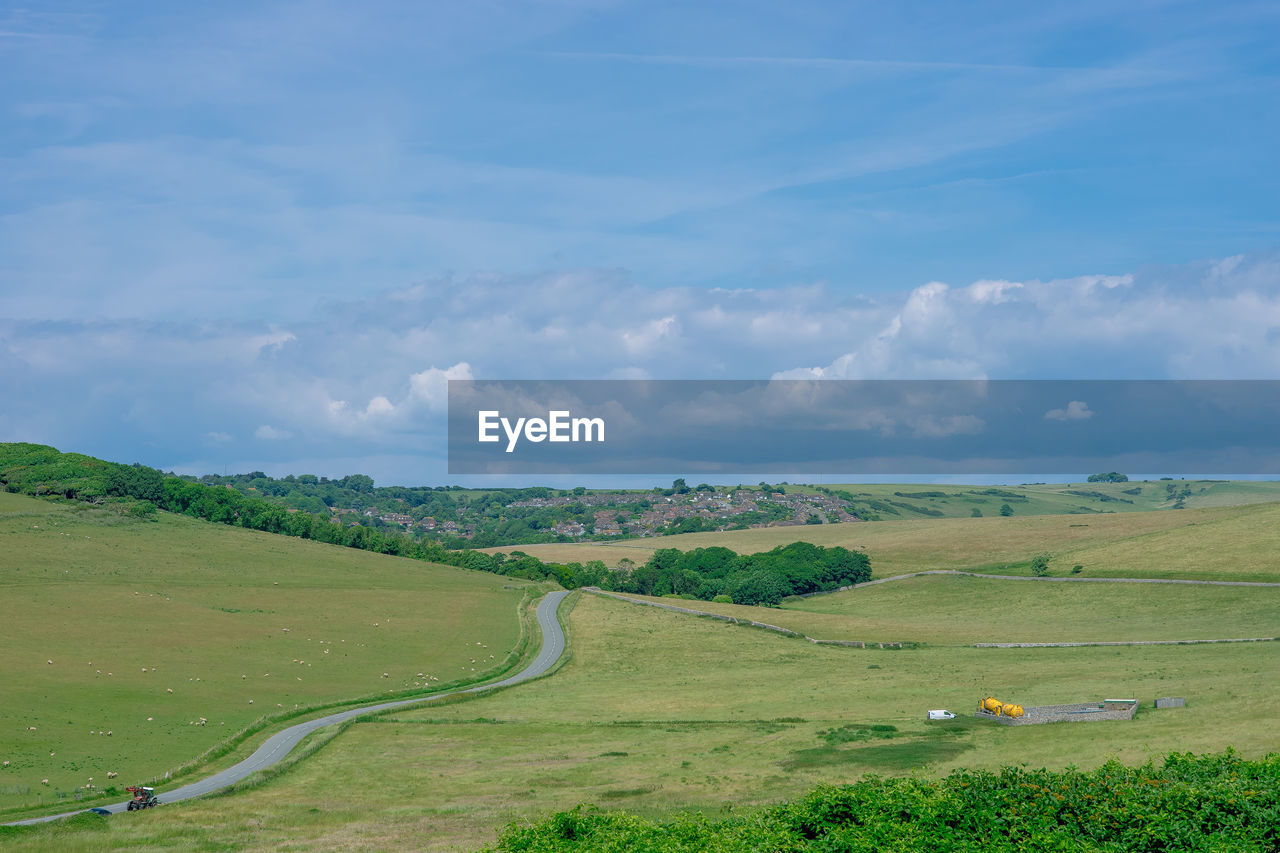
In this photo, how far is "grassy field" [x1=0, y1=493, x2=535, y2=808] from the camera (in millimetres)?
64438

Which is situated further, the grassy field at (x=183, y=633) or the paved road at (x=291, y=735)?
the grassy field at (x=183, y=633)

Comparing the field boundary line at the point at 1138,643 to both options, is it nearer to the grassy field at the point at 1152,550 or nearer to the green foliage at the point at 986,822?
the grassy field at the point at 1152,550

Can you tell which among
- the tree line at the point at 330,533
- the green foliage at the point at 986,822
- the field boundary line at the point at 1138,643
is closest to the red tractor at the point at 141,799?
the green foliage at the point at 986,822

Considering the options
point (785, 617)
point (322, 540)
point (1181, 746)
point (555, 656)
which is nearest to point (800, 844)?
point (1181, 746)

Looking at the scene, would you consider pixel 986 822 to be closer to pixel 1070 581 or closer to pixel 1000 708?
pixel 1000 708

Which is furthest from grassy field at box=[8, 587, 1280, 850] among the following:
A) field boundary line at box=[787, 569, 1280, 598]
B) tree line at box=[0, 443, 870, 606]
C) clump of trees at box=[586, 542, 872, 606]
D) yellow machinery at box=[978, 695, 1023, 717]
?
tree line at box=[0, 443, 870, 606]

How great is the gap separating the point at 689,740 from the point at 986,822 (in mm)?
35014

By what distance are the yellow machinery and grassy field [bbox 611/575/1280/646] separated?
45.7m

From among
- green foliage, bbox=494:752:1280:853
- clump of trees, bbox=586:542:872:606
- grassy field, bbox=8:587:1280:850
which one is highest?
green foliage, bbox=494:752:1280:853

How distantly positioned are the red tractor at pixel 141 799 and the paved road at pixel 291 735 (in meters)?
1.12

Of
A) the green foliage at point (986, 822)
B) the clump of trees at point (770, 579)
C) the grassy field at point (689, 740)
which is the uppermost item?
the green foliage at point (986, 822)

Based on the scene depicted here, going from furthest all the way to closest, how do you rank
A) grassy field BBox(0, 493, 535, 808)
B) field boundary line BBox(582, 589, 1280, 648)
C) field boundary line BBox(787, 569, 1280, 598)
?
field boundary line BBox(787, 569, 1280, 598), field boundary line BBox(582, 589, 1280, 648), grassy field BBox(0, 493, 535, 808)

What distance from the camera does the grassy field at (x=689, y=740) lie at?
4375 centimetres

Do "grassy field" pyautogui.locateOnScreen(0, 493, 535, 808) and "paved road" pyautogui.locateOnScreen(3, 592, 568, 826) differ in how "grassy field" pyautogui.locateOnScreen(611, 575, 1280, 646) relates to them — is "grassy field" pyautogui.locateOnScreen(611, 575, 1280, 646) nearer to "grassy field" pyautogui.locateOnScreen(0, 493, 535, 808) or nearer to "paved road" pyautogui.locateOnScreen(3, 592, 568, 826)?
"paved road" pyautogui.locateOnScreen(3, 592, 568, 826)
